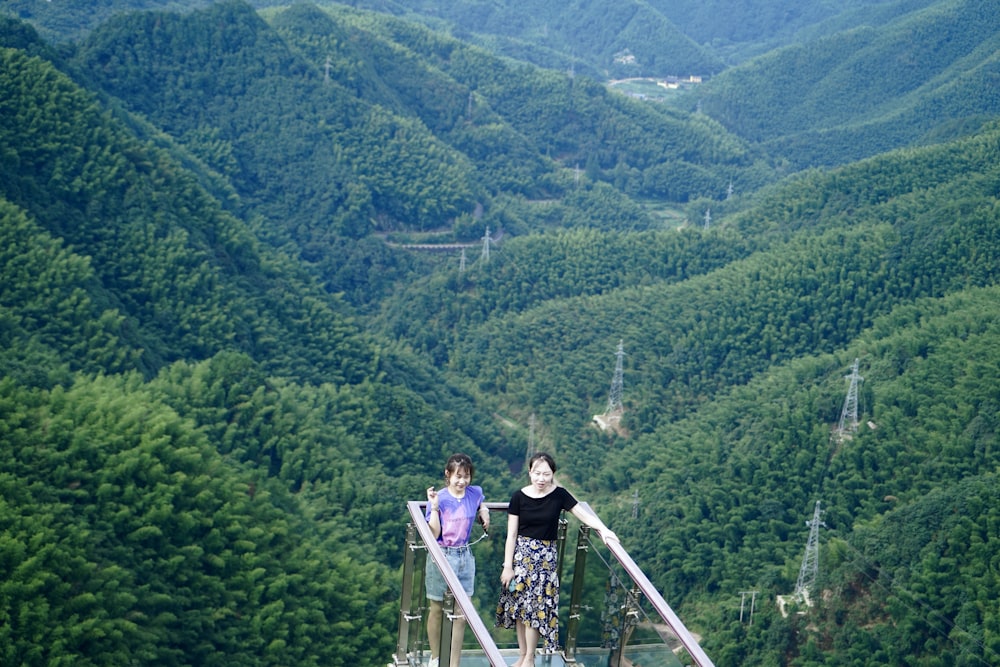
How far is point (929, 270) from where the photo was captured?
77.4 metres

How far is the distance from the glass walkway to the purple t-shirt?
13.1 inches

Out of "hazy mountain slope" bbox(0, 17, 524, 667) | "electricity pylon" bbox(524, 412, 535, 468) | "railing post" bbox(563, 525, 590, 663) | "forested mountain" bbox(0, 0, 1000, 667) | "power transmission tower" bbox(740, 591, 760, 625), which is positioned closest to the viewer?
"railing post" bbox(563, 525, 590, 663)

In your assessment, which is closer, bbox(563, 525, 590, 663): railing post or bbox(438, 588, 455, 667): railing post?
bbox(438, 588, 455, 667): railing post

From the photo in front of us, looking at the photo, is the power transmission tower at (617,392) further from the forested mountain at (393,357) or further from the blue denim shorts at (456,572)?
the blue denim shorts at (456,572)

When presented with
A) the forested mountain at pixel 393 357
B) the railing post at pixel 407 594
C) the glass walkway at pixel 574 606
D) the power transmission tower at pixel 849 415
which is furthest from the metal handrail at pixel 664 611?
the power transmission tower at pixel 849 415

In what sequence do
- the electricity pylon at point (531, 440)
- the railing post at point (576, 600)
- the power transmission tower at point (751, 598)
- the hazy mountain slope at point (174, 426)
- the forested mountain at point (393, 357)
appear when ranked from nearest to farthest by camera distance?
the railing post at point (576, 600) → the hazy mountain slope at point (174, 426) → the forested mountain at point (393, 357) → the power transmission tower at point (751, 598) → the electricity pylon at point (531, 440)

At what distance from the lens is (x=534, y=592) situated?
20.8m

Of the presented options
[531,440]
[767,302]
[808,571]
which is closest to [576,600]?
[808,571]

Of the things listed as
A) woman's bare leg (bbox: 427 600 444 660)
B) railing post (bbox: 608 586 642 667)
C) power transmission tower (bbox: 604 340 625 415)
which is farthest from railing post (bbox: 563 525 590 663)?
power transmission tower (bbox: 604 340 625 415)

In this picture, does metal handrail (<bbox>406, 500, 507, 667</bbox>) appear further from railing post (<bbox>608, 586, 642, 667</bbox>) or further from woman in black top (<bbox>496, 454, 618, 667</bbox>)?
railing post (<bbox>608, 586, 642, 667</bbox>)

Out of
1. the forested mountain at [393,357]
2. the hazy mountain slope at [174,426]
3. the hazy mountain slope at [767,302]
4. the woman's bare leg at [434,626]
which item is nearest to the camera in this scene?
the woman's bare leg at [434,626]

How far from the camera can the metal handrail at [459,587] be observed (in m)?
18.6

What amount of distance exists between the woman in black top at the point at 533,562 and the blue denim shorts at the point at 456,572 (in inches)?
20.6

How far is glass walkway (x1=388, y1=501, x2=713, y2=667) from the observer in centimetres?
2011
